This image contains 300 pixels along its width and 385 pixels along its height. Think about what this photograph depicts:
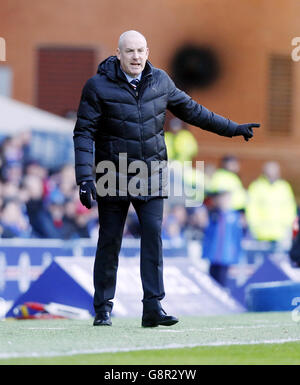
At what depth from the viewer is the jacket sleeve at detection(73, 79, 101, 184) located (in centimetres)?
827

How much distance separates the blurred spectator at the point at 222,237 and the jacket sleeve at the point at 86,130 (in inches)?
304

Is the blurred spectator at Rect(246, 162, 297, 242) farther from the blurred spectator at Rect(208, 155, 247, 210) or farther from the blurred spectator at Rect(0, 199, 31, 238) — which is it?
the blurred spectator at Rect(0, 199, 31, 238)

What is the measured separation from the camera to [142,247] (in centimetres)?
847

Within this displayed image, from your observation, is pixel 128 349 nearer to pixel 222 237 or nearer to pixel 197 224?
pixel 222 237

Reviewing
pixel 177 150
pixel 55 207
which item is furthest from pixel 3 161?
pixel 177 150

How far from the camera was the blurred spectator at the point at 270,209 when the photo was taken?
18859 mm

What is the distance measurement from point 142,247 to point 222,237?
25.6 feet

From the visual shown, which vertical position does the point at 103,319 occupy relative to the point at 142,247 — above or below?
below

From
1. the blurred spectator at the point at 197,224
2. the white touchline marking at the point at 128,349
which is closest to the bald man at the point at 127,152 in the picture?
the white touchline marking at the point at 128,349

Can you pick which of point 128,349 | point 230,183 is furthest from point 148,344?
point 230,183

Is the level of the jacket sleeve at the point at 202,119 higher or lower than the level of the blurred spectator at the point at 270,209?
higher

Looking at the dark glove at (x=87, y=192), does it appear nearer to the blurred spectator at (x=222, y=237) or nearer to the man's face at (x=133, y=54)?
the man's face at (x=133, y=54)

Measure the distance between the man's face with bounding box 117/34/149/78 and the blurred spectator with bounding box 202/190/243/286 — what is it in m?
7.90

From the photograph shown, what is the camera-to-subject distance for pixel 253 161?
88.7 feet
